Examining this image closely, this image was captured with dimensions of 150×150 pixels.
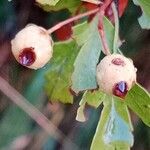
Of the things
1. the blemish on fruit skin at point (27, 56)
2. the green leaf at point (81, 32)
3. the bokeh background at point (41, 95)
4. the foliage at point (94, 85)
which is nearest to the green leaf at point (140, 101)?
the foliage at point (94, 85)

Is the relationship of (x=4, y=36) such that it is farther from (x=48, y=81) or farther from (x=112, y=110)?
(x=112, y=110)

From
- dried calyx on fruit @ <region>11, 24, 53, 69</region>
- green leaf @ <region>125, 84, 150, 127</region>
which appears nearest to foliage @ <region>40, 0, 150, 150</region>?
green leaf @ <region>125, 84, 150, 127</region>

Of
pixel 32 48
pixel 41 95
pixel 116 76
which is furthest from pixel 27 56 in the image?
pixel 41 95

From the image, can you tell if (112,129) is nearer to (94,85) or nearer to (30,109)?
(94,85)

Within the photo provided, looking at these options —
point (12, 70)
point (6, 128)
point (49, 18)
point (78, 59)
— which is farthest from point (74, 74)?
point (6, 128)

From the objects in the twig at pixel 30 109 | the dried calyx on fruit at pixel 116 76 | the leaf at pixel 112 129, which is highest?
the dried calyx on fruit at pixel 116 76

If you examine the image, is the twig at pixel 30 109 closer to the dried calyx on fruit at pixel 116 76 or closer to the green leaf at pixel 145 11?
the green leaf at pixel 145 11

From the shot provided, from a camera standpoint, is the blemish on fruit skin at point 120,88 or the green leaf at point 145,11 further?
the green leaf at point 145,11
